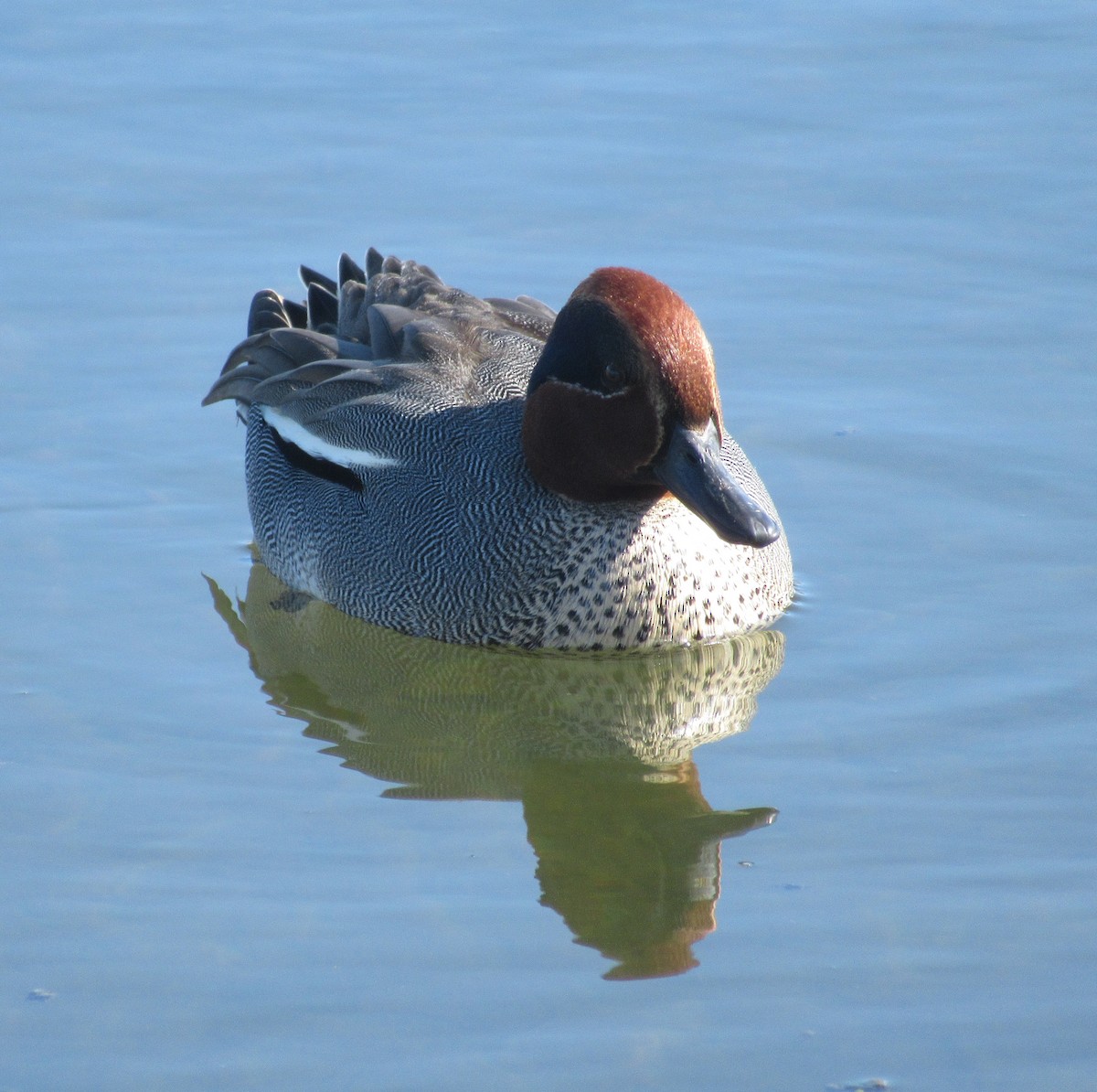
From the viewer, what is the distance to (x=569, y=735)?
7.18 metres

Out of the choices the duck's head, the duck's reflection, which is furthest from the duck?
the duck's reflection

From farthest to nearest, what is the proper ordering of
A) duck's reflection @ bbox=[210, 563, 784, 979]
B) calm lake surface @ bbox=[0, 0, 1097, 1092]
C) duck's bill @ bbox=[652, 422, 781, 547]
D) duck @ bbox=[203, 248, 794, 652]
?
1. duck @ bbox=[203, 248, 794, 652]
2. duck's bill @ bbox=[652, 422, 781, 547]
3. duck's reflection @ bbox=[210, 563, 784, 979]
4. calm lake surface @ bbox=[0, 0, 1097, 1092]

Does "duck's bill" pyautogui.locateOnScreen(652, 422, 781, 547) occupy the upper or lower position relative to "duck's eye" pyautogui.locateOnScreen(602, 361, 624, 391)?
lower

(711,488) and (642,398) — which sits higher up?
(642,398)

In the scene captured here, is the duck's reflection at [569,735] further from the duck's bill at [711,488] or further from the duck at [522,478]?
the duck's bill at [711,488]

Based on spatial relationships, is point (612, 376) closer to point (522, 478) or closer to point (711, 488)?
point (711, 488)

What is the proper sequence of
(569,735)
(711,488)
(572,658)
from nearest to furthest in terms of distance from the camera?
(711,488) < (569,735) < (572,658)

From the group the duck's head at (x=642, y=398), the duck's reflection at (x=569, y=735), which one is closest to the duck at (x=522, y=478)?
the duck's head at (x=642, y=398)

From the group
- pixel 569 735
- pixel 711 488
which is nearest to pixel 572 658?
pixel 569 735

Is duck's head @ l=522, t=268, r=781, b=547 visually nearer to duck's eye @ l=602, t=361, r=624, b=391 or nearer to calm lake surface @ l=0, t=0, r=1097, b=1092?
duck's eye @ l=602, t=361, r=624, b=391

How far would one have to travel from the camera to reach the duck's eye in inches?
282

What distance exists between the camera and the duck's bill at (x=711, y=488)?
7.02 meters

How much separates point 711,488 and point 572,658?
40.7 inches

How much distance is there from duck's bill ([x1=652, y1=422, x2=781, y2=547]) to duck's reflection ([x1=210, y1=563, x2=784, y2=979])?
695 millimetres
